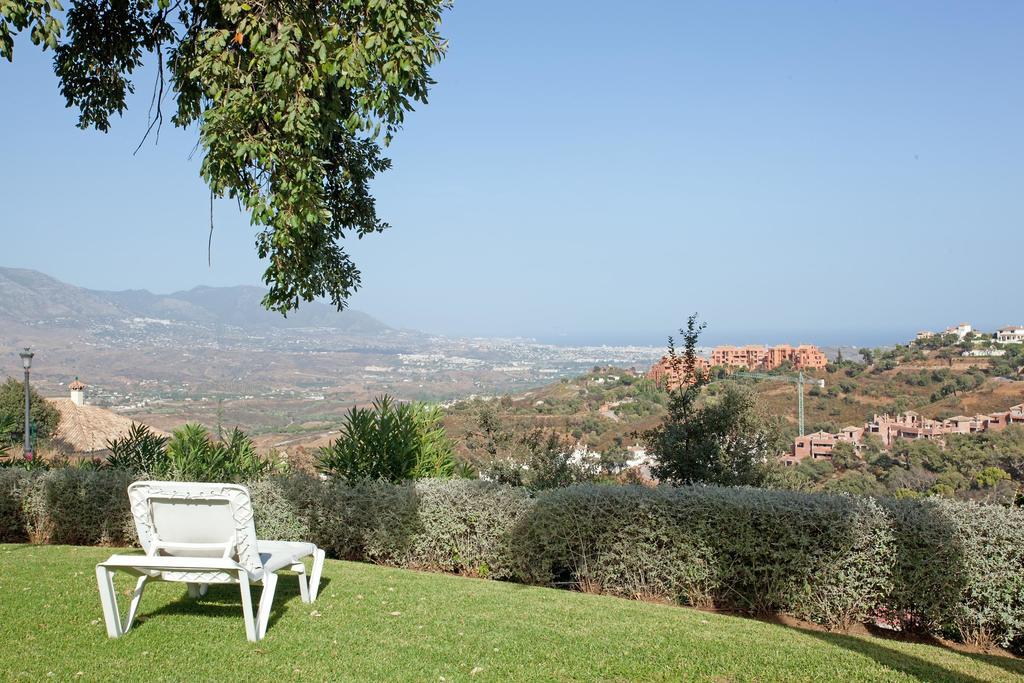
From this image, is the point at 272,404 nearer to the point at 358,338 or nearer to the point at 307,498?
the point at 307,498

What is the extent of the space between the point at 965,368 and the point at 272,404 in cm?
2729

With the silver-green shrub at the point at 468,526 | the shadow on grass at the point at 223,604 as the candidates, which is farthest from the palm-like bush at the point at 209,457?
the shadow on grass at the point at 223,604

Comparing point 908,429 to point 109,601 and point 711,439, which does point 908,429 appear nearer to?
point 711,439

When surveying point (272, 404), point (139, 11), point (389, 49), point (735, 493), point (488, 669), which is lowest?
point (272, 404)

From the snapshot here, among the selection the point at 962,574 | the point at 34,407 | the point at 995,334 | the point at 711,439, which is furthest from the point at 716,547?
the point at 995,334

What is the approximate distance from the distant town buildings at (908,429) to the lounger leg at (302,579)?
42.1 feet

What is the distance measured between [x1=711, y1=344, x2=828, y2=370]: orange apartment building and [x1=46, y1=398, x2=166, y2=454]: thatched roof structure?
18.8 m

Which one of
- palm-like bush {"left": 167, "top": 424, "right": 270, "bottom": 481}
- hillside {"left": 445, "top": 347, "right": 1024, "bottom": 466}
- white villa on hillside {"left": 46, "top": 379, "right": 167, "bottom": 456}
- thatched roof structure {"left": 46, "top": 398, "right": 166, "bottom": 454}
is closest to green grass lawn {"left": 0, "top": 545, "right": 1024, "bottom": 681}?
palm-like bush {"left": 167, "top": 424, "right": 270, "bottom": 481}

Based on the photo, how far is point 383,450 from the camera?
914cm

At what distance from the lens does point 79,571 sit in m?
6.35

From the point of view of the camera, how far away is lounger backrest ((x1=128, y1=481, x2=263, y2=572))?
4.53 m

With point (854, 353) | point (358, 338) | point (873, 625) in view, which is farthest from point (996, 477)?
point (358, 338)

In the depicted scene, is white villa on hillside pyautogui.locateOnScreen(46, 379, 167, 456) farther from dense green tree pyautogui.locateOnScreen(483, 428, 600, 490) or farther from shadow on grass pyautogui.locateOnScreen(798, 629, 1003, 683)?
shadow on grass pyautogui.locateOnScreen(798, 629, 1003, 683)

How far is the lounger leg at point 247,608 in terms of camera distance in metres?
4.49
